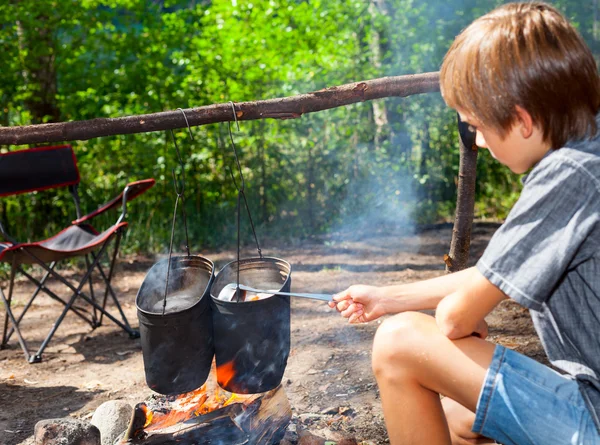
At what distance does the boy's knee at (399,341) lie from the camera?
5.77 feet

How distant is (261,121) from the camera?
22.4 feet

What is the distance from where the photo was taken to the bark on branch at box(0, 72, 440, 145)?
2740 mm

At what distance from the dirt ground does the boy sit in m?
1.00

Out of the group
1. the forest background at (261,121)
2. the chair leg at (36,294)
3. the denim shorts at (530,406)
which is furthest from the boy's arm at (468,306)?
the forest background at (261,121)

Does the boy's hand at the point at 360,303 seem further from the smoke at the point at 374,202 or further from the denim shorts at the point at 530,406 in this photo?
the smoke at the point at 374,202

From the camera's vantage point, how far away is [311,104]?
2.91 m

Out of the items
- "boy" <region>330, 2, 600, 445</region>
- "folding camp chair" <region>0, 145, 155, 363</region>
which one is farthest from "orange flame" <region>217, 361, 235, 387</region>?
"folding camp chair" <region>0, 145, 155, 363</region>

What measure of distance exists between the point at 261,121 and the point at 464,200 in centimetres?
412

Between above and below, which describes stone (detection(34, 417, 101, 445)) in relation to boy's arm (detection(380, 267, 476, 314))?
below

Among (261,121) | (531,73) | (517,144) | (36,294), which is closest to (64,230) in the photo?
(36,294)

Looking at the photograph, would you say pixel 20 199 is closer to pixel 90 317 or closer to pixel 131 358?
pixel 90 317

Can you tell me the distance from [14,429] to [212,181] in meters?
4.28

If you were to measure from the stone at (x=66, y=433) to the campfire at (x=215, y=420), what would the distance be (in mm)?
138

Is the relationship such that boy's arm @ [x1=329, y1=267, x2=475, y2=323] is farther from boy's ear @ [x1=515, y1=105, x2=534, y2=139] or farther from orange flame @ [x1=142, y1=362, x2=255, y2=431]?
orange flame @ [x1=142, y1=362, x2=255, y2=431]
